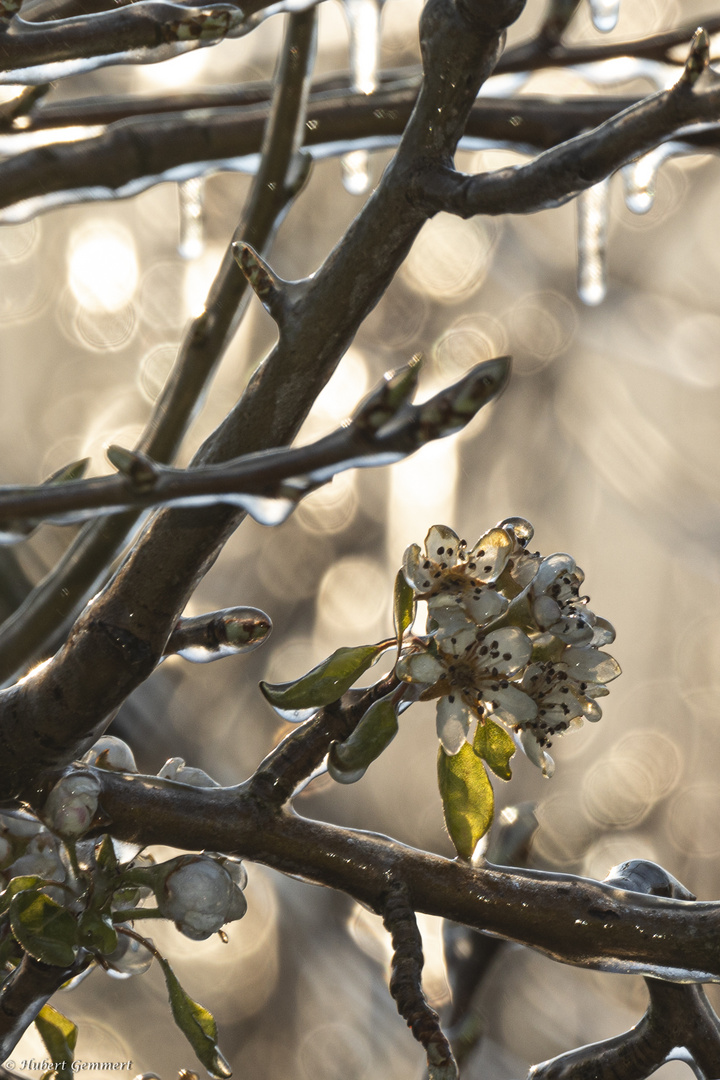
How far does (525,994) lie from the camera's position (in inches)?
58.8

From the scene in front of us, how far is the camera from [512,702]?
1.18 ft

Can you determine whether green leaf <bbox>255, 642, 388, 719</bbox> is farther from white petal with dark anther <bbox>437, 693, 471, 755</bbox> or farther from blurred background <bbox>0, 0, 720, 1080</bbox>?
blurred background <bbox>0, 0, 720, 1080</bbox>

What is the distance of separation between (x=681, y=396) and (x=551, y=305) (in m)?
0.31

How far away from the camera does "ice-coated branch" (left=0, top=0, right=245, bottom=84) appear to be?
0.32 metres

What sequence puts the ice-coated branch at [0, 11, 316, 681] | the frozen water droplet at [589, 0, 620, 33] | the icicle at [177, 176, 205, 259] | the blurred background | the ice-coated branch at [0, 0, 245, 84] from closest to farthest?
1. the ice-coated branch at [0, 0, 245, 84]
2. the ice-coated branch at [0, 11, 316, 681]
3. the frozen water droplet at [589, 0, 620, 33]
4. the icicle at [177, 176, 205, 259]
5. the blurred background

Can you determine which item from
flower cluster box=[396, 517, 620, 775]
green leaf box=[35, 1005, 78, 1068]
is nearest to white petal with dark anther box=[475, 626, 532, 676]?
flower cluster box=[396, 517, 620, 775]

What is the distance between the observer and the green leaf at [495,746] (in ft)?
1.22

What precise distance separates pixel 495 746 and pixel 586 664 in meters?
0.05

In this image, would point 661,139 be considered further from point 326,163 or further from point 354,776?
point 326,163

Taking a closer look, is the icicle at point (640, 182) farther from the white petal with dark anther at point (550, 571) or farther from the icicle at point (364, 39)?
the white petal with dark anther at point (550, 571)

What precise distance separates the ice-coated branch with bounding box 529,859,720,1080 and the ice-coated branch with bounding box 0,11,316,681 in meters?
0.28

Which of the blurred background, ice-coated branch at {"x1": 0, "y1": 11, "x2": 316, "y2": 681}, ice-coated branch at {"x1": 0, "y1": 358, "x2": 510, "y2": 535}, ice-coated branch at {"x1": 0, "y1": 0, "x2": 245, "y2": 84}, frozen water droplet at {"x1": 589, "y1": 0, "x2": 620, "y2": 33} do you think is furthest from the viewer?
the blurred background

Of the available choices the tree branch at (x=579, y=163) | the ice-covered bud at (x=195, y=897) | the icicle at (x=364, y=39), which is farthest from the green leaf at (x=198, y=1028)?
the icicle at (x=364, y=39)

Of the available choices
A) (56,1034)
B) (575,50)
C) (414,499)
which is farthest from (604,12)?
(414,499)
